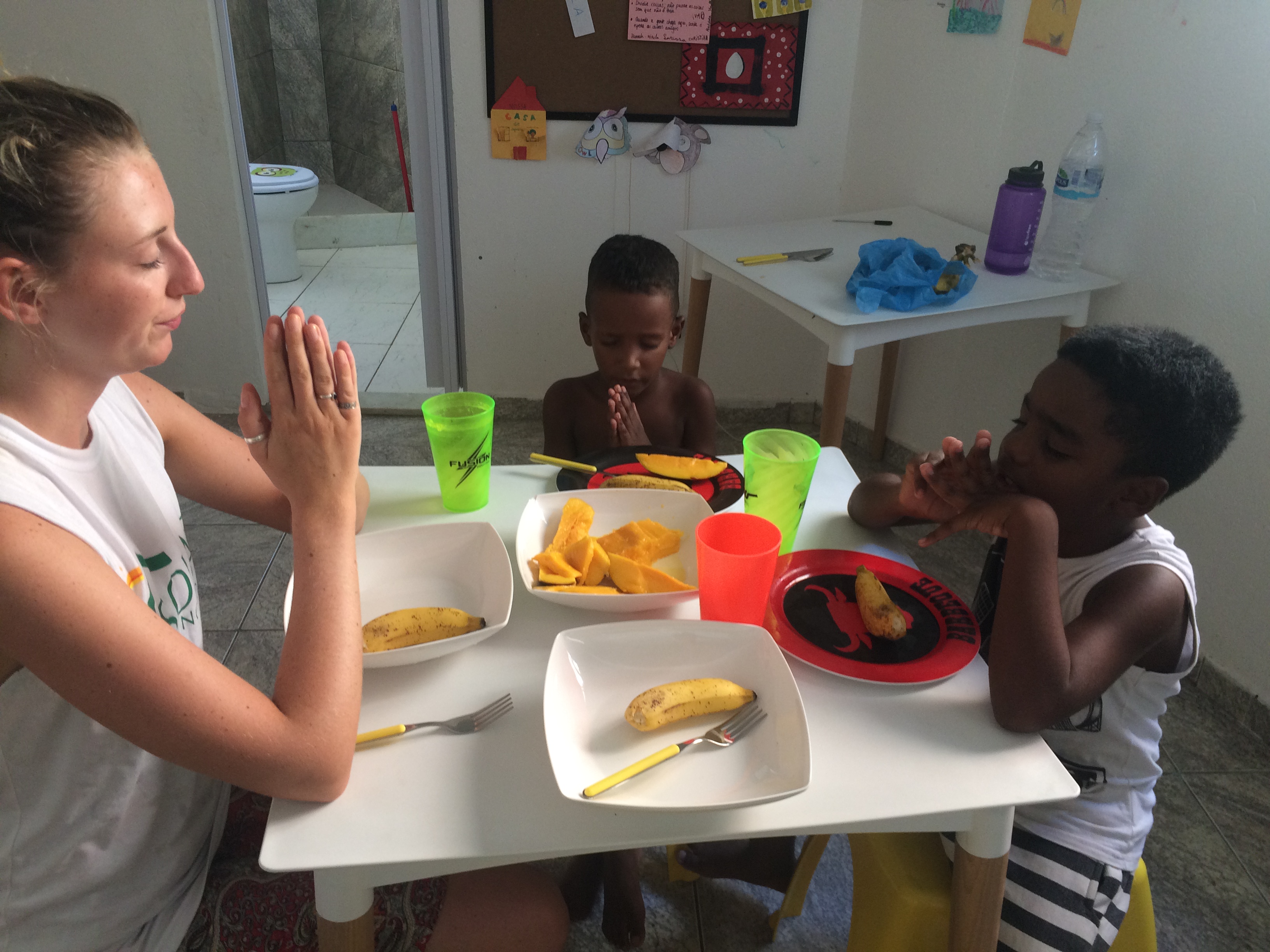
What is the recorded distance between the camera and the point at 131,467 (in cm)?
92

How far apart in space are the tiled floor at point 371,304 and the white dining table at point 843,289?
1.41 meters

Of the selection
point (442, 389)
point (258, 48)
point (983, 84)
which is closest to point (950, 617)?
point (983, 84)

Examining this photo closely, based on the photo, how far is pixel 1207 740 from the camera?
6.07 feet

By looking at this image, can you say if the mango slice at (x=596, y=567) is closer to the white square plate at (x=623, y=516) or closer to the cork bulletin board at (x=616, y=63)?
the white square plate at (x=623, y=516)

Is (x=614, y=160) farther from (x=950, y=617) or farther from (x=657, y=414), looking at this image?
(x=950, y=617)

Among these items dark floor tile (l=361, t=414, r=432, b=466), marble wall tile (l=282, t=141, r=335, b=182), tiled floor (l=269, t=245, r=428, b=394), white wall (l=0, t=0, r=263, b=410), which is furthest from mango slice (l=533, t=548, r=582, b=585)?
marble wall tile (l=282, t=141, r=335, b=182)

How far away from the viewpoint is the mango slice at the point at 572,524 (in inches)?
41.1

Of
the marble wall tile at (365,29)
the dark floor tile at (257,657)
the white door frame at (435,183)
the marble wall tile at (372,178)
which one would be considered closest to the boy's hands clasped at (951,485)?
the dark floor tile at (257,657)

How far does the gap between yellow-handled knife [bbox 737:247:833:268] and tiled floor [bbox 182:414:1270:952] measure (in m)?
0.82

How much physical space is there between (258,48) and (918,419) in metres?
4.12

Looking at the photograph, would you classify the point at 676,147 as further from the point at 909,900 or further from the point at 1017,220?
the point at 909,900

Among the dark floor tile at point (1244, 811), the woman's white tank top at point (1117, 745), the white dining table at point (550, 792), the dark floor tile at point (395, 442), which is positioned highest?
the white dining table at point (550, 792)

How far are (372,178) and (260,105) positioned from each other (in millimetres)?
668

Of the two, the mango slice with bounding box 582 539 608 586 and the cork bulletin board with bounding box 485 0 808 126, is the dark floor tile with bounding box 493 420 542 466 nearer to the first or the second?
the cork bulletin board with bounding box 485 0 808 126
